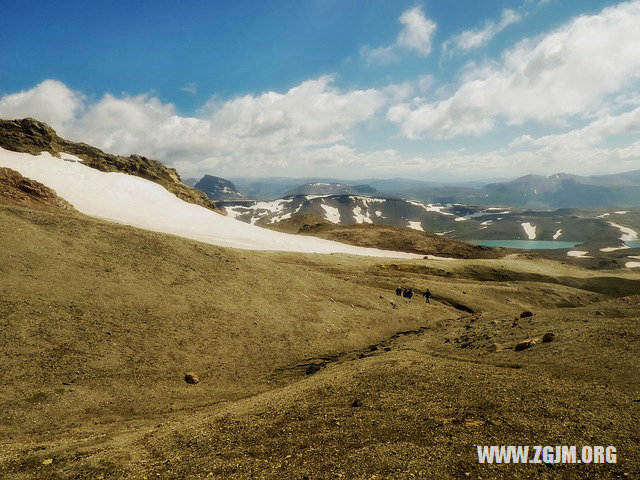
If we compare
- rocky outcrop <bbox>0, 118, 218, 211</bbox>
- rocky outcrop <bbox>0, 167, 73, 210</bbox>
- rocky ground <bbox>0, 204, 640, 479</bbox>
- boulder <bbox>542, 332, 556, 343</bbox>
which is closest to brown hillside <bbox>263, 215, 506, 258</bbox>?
rocky outcrop <bbox>0, 118, 218, 211</bbox>

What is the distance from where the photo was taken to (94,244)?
27188 millimetres

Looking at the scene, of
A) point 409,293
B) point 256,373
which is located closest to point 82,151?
point 409,293

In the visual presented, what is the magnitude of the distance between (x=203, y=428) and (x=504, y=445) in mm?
9505

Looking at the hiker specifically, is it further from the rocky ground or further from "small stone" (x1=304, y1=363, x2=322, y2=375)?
"small stone" (x1=304, y1=363, x2=322, y2=375)

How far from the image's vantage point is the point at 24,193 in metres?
51.2

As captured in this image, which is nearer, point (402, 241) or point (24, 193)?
point (24, 193)

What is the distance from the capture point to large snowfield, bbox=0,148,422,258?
6500 centimetres

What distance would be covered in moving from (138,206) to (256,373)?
224ft

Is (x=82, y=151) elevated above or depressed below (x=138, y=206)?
above

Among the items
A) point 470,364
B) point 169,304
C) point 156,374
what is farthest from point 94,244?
point 470,364

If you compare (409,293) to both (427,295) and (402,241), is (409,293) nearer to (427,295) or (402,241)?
(427,295)

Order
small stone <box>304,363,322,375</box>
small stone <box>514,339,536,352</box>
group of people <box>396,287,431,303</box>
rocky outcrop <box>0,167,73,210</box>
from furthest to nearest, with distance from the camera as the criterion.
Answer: rocky outcrop <box>0,167,73,210</box>
group of people <box>396,287,431,303</box>
small stone <box>304,363,322,375</box>
small stone <box>514,339,536,352</box>

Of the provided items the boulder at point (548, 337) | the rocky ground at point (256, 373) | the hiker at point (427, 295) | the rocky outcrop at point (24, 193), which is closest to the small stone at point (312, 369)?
the rocky ground at point (256, 373)

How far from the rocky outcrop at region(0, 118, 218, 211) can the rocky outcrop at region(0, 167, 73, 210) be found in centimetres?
3120
